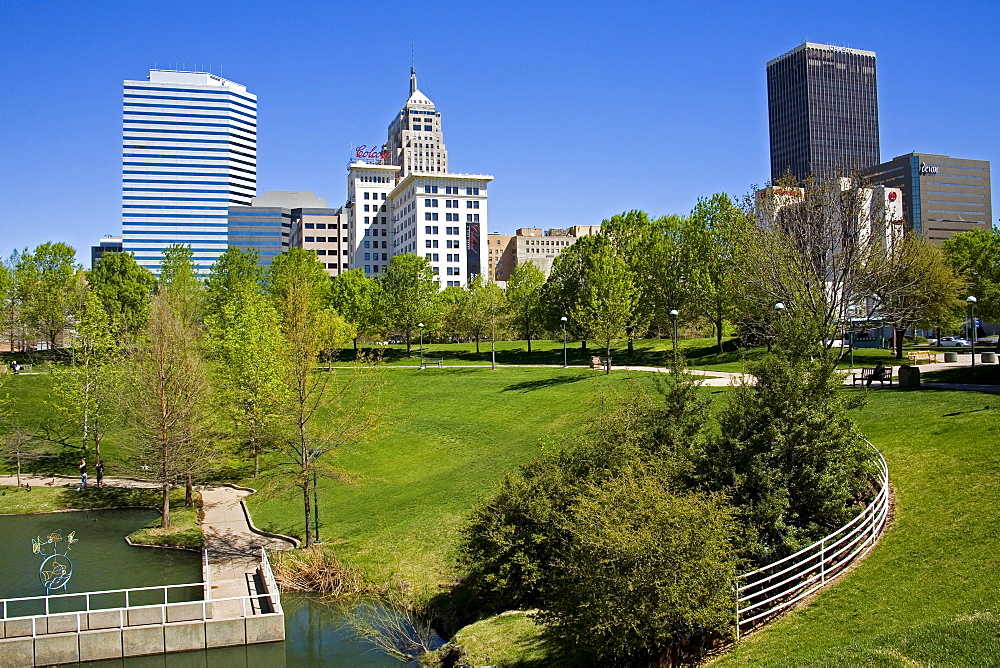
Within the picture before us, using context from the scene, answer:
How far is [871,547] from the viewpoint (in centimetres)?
1902

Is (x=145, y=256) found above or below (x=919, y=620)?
above

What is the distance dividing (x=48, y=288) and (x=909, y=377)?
70276mm

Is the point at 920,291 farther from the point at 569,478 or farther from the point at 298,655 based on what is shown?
the point at 298,655

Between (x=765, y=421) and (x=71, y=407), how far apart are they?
40.3 metres

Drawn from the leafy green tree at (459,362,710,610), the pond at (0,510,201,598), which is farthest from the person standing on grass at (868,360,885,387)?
the pond at (0,510,201,598)

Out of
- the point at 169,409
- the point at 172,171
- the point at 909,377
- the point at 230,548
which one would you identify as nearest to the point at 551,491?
the point at 230,548

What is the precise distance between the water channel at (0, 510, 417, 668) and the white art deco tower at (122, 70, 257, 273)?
163558 mm

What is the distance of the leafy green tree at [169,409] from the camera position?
33500 mm

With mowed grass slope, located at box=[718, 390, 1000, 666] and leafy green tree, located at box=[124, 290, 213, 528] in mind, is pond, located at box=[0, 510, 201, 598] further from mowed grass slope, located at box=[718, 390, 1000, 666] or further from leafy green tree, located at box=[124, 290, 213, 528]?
mowed grass slope, located at box=[718, 390, 1000, 666]

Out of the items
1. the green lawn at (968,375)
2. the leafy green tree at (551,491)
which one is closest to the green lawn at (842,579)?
the leafy green tree at (551,491)

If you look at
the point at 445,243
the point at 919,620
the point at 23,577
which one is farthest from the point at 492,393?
the point at 445,243

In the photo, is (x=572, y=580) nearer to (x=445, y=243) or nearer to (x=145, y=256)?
(x=445, y=243)

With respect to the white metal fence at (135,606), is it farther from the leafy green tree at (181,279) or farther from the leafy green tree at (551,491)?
the leafy green tree at (181,279)

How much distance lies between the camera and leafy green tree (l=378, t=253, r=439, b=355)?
7625cm
